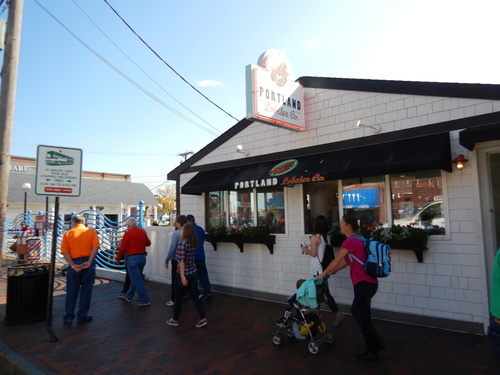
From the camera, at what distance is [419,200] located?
18.4 feet

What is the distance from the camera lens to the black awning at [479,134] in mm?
4445

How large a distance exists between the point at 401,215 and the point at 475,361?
2.32 m

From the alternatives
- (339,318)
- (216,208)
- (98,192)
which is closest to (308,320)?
(339,318)

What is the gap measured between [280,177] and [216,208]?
2630mm

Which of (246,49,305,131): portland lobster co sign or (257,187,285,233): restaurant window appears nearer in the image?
(246,49,305,131): portland lobster co sign

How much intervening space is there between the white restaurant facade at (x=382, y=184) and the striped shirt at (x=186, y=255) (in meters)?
2.07

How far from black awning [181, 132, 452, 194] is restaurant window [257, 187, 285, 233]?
599 millimetres

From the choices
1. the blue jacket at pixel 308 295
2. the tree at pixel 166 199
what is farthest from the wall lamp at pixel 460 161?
the tree at pixel 166 199

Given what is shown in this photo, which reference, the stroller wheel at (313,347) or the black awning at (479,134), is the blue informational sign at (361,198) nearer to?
the black awning at (479,134)

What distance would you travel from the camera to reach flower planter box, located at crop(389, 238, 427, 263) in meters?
5.21

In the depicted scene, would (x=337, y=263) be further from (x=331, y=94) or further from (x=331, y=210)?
(x=331, y=94)

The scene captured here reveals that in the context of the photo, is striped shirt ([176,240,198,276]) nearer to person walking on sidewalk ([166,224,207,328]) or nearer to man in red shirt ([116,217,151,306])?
person walking on sidewalk ([166,224,207,328])

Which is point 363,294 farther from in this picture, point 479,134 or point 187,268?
point 187,268

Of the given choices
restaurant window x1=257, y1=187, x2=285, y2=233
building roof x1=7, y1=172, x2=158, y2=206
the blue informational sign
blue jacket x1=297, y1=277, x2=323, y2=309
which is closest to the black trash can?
restaurant window x1=257, y1=187, x2=285, y2=233
